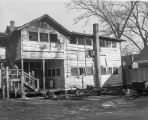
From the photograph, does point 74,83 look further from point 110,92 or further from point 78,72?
point 110,92

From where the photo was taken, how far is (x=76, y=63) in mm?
29859

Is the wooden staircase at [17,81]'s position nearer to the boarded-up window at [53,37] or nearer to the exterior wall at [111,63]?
the boarded-up window at [53,37]

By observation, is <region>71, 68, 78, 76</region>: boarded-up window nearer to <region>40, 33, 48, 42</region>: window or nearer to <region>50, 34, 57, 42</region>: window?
<region>50, 34, 57, 42</region>: window

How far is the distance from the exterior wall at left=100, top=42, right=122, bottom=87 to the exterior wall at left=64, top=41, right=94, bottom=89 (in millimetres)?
1949

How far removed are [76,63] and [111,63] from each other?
18.8 ft

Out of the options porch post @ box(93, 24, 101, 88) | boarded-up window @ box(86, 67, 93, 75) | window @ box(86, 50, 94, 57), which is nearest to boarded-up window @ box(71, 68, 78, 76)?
boarded-up window @ box(86, 67, 93, 75)

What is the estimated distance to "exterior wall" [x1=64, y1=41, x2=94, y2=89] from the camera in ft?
94.7

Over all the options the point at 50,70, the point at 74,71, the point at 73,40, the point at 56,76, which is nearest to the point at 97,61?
the point at 74,71

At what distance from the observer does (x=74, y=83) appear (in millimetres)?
29328

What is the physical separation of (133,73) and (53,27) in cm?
1040

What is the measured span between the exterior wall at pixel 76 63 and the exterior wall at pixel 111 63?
6.40ft

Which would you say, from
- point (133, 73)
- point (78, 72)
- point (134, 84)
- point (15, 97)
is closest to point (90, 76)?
point (78, 72)

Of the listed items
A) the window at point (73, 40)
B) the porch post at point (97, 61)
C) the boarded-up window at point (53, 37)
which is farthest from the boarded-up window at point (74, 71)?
the boarded-up window at point (53, 37)

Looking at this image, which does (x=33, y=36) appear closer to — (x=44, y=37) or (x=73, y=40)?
(x=44, y=37)
